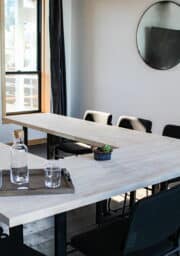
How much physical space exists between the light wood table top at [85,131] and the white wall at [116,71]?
1.46 m

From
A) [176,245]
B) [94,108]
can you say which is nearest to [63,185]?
[176,245]

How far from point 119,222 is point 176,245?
38 cm

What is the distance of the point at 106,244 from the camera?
208 cm

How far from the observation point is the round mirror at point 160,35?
4.93 m

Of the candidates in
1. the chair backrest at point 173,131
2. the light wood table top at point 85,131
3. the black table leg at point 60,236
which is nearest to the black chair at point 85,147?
the light wood table top at point 85,131

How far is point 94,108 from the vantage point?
627 cm

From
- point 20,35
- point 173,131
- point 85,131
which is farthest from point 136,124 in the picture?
point 20,35

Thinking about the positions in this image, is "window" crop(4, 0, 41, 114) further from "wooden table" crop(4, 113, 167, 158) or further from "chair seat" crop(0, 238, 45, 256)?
"chair seat" crop(0, 238, 45, 256)

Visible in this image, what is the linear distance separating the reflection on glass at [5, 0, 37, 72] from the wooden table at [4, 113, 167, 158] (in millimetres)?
1931

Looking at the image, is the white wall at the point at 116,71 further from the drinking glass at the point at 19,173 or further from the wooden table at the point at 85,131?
the drinking glass at the point at 19,173

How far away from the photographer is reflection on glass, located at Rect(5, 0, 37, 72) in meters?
5.95

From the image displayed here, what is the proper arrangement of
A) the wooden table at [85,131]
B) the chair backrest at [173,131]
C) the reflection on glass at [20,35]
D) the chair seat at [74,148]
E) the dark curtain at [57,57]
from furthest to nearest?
the dark curtain at [57,57]
the reflection on glass at [20,35]
the chair seat at [74,148]
the chair backrest at [173,131]
the wooden table at [85,131]

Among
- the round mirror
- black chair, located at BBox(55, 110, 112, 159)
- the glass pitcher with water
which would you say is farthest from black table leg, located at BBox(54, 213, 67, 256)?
the round mirror

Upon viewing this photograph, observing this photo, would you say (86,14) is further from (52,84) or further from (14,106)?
(14,106)
